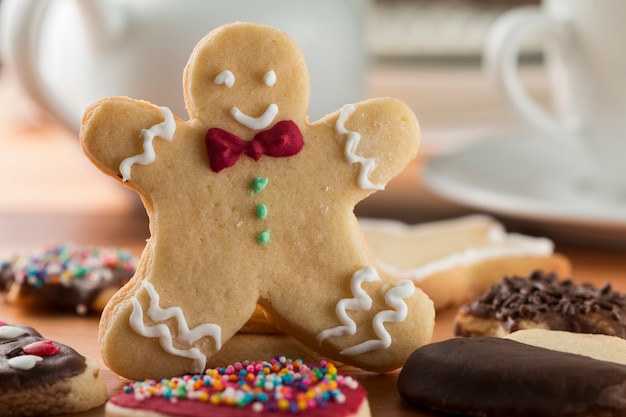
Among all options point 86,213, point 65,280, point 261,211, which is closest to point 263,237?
point 261,211

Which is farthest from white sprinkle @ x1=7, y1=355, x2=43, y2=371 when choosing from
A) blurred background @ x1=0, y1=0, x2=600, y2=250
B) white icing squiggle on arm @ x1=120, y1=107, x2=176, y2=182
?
blurred background @ x1=0, y1=0, x2=600, y2=250

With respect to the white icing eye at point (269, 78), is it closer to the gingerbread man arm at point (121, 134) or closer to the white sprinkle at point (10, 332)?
the gingerbread man arm at point (121, 134)

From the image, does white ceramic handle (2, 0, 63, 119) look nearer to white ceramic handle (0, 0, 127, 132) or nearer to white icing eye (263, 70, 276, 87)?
white ceramic handle (0, 0, 127, 132)

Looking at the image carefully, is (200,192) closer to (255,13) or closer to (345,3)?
(255,13)

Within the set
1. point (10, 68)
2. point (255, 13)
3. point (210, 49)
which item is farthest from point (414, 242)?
point (10, 68)

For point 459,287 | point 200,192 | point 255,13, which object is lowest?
point 459,287

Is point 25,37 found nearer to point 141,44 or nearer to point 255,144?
point 141,44
